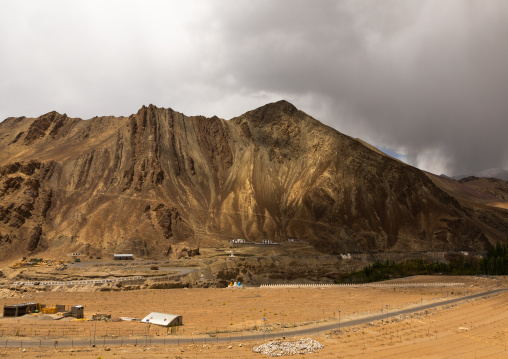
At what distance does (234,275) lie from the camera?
97188 mm

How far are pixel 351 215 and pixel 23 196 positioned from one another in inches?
4379

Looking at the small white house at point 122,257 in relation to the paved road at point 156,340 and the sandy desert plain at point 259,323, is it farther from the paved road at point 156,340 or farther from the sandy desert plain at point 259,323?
the paved road at point 156,340

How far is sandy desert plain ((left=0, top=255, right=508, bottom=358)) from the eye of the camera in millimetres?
34219

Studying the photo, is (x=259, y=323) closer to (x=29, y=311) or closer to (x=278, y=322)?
(x=278, y=322)

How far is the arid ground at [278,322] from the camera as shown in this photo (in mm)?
34250

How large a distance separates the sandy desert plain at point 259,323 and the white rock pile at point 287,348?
894 mm

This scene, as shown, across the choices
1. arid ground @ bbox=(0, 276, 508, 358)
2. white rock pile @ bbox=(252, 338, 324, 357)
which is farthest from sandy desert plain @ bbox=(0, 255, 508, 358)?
white rock pile @ bbox=(252, 338, 324, 357)

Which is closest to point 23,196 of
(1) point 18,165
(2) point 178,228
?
(1) point 18,165

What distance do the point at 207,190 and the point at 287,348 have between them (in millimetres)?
122423

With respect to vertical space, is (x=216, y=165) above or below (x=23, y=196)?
above

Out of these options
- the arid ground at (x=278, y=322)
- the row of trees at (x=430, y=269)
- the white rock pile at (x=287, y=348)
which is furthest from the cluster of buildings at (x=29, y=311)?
the row of trees at (x=430, y=269)

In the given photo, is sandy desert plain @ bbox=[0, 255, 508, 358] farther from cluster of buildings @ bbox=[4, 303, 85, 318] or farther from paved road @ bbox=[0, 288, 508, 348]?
cluster of buildings @ bbox=[4, 303, 85, 318]

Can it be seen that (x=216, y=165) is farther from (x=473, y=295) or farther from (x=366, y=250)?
(x=473, y=295)

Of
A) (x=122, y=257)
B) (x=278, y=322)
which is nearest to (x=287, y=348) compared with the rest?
(x=278, y=322)
